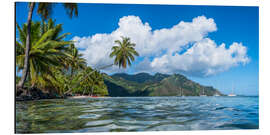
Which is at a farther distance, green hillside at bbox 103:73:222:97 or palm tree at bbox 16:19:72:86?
green hillside at bbox 103:73:222:97

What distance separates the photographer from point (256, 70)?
663cm

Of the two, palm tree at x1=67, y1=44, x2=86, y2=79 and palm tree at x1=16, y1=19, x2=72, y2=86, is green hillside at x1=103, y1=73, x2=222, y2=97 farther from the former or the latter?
A: palm tree at x1=16, y1=19, x2=72, y2=86

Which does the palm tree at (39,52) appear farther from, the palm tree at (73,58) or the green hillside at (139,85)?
the green hillside at (139,85)

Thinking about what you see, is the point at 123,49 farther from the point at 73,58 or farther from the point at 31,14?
the point at 31,14

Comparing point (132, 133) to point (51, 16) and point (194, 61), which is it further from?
point (194, 61)

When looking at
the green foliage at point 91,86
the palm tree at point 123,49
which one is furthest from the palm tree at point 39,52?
the green foliage at point 91,86

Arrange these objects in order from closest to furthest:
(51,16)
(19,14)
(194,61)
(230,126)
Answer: (230,126) < (19,14) < (51,16) < (194,61)

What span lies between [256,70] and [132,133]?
15.6ft

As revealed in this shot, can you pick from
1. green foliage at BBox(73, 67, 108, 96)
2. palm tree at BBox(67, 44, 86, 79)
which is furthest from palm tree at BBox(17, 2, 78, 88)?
green foliage at BBox(73, 67, 108, 96)

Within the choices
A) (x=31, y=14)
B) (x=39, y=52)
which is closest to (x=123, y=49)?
(x=39, y=52)

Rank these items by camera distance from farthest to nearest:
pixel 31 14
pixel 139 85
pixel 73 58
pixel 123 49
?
pixel 139 85 → pixel 123 49 → pixel 73 58 → pixel 31 14
